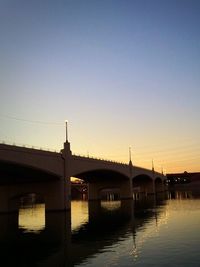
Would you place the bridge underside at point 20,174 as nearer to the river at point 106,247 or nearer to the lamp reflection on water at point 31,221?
the lamp reflection on water at point 31,221

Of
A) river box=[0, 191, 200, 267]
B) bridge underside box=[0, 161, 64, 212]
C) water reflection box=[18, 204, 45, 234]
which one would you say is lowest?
river box=[0, 191, 200, 267]

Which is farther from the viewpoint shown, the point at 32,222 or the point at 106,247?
the point at 32,222

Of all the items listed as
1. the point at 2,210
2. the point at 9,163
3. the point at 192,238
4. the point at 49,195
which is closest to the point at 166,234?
the point at 192,238

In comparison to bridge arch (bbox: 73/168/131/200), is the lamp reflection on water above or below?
below

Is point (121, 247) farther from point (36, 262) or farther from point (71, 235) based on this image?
point (71, 235)

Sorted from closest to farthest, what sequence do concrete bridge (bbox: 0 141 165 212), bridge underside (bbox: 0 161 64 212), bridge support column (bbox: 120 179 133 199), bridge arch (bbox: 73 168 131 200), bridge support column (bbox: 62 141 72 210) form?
concrete bridge (bbox: 0 141 165 212) → bridge underside (bbox: 0 161 64 212) → bridge support column (bbox: 62 141 72 210) → bridge arch (bbox: 73 168 131 200) → bridge support column (bbox: 120 179 133 199)

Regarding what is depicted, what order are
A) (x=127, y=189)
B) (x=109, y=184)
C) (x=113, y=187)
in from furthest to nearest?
(x=109, y=184) < (x=113, y=187) < (x=127, y=189)

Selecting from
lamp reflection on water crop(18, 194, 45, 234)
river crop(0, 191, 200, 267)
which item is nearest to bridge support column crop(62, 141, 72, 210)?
lamp reflection on water crop(18, 194, 45, 234)

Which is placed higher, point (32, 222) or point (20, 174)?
point (20, 174)

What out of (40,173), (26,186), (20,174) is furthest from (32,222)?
(26,186)

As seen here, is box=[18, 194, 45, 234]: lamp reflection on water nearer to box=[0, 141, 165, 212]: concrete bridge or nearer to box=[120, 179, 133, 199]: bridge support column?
box=[0, 141, 165, 212]: concrete bridge

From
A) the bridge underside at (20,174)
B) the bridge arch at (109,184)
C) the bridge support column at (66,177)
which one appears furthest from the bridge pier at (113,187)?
the bridge underside at (20,174)

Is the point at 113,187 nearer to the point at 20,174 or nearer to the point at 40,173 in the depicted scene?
the point at 20,174

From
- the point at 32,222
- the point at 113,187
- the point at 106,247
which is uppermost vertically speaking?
the point at 113,187
